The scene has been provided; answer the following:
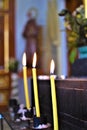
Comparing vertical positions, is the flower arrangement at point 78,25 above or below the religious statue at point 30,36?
below

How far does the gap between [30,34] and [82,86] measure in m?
5.36

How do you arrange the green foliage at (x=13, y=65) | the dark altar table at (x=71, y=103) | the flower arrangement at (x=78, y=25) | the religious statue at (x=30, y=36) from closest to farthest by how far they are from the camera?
the dark altar table at (x=71, y=103) < the flower arrangement at (x=78, y=25) < the green foliage at (x=13, y=65) < the religious statue at (x=30, y=36)

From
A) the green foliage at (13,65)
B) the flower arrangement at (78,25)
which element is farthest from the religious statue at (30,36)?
the flower arrangement at (78,25)

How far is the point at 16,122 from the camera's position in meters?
0.94

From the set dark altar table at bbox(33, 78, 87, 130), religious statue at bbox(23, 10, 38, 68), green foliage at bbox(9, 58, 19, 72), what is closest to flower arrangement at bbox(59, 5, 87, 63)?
dark altar table at bbox(33, 78, 87, 130)

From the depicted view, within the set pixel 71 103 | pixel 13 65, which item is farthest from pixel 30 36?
pixel 71 103

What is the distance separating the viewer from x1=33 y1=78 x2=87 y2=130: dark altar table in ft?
2.51

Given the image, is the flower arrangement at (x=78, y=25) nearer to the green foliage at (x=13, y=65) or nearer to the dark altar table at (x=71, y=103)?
the dark altar table at (x=71, y=103)

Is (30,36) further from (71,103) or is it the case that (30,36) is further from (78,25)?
(71,103)

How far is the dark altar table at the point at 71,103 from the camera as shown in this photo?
2.51ft

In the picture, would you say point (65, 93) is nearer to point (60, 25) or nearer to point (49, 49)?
point (60, 25)

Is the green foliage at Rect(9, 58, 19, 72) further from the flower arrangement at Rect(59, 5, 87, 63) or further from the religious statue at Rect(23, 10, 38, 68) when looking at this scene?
the flower arrangement at Rect(59, 5, 87, 63)

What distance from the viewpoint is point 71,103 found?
84 centimetres

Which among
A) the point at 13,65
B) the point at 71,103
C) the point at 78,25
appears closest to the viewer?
the point at 71,103
